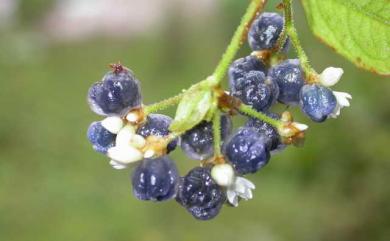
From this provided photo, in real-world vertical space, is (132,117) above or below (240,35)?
below

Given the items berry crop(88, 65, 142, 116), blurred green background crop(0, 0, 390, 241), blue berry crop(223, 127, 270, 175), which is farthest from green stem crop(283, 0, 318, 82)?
blurred green background crop(0, 0, 390, 241)

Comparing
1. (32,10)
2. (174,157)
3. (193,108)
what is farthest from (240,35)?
(32,10)

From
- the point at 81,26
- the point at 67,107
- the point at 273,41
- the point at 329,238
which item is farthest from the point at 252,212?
the point at 81,26

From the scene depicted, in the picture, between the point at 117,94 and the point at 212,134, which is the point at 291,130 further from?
the point at 117,94

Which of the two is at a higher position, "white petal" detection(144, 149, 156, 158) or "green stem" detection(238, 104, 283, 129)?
"green stem" detection(238, 104, 283, 129)

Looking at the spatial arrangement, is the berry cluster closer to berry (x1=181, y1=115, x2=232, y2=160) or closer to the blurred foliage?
berry (x1=181, y1=115, x2=232, y2=160)

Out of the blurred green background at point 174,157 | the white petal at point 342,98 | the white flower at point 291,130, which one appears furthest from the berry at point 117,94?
the blurred green background at point 174,157

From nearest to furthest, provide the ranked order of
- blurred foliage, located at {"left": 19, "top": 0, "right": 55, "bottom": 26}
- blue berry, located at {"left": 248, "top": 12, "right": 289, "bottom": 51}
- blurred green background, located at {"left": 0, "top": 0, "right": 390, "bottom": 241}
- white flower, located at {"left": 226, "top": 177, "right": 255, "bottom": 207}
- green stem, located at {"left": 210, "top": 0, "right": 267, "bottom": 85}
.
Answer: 1. green stem, located at {"left": 210, "top": 0, "right": 267, "bottom": 85}
2. white flower, located at {"left": 226, "top": 177, "right": 255, "bottom": 207}
3. blue berry, located at {"left": 248, "top": 12, "right": 289, "bottom": 51}
4. blurred green background, located at {"left": 0, "top": 0, "right": 390, "bottom": 241}
5. blurred foliage, located at {"left": 19, "top": 0, "right": 55, "bottom": 26}

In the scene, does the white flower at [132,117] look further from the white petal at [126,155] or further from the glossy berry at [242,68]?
the glossy berry at [242,68]
